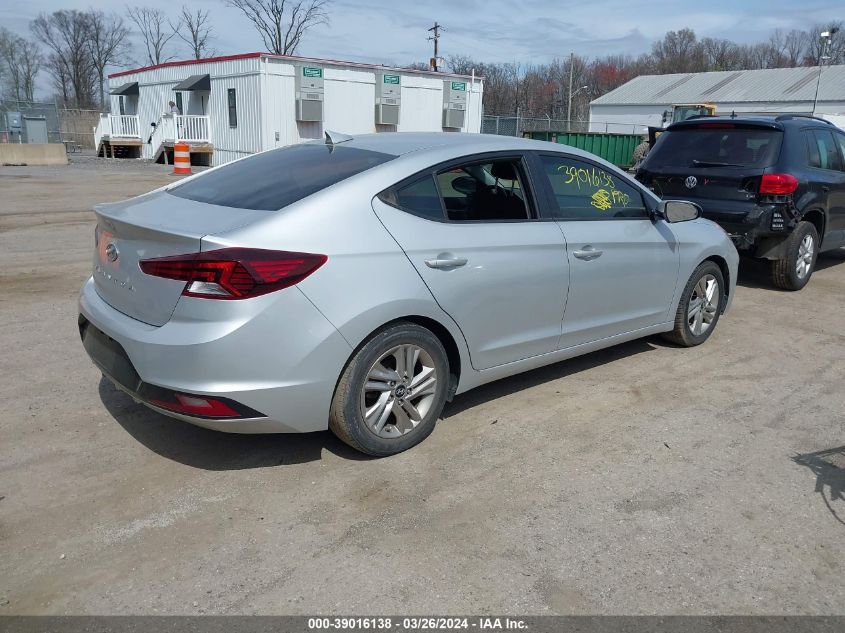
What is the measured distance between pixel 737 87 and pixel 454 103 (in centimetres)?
4103

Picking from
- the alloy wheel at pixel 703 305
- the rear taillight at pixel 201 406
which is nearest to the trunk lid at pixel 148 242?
the rear taillight at pixel 201 406

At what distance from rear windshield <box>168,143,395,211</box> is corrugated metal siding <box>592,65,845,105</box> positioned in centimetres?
6188

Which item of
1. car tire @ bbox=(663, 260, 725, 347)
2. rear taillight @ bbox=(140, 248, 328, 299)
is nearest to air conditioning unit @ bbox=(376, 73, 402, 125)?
car tire @ bbox=(663, 260, 725, 347)

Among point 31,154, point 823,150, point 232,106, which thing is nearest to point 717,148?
point 823,150

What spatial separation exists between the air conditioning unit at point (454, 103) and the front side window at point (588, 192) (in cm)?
2716

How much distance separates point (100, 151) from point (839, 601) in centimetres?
3614

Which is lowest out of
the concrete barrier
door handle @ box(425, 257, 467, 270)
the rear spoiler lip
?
the concrete barrier

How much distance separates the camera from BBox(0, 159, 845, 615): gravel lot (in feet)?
8.88

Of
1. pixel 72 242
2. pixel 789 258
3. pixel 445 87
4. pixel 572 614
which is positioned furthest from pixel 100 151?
pixel 572 614

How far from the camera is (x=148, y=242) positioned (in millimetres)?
3293

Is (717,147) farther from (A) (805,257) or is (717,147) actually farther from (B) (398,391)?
(B) (398,391)

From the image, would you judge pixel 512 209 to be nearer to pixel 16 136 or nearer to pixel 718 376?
pixel 718 376

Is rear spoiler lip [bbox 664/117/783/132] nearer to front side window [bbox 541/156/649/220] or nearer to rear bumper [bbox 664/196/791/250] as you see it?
rear bumper [bbox 664/196/791/250]

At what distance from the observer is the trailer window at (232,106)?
27234mm
